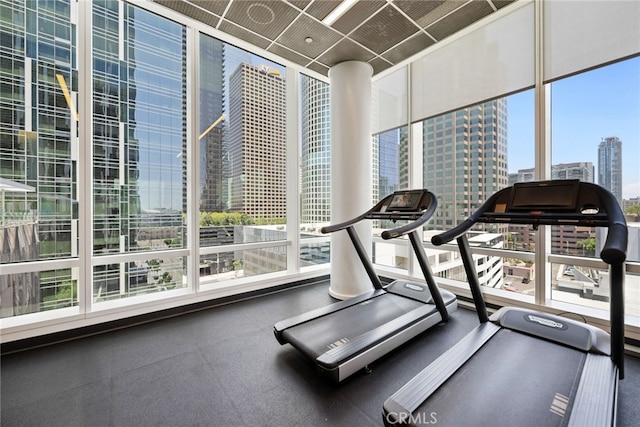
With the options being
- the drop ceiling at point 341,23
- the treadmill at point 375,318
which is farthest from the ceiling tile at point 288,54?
the treadmill at point 375,318

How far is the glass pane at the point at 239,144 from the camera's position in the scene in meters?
3.82

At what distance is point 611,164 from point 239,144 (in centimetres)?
445

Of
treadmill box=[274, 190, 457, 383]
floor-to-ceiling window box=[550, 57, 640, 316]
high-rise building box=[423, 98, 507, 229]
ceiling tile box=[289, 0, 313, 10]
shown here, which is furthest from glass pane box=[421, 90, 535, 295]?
ceiling tile box=[289, 0, 313, 10]

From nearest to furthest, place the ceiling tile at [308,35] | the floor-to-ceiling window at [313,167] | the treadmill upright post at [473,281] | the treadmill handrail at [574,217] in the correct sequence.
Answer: the treadmill handrail at [574,217], the treadmill upright post at [473,281], the ceiling tile at [308,35], the floor-to-ceiling window at [313,167]

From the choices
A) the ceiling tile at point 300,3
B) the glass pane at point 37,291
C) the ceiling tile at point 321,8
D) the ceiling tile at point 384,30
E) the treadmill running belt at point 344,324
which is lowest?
the treadmill running belt at point 344,324

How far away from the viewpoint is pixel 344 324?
8.79ft

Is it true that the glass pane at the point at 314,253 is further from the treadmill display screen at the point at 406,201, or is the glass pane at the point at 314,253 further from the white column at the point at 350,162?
the treadmill display screen at the point at 406,201

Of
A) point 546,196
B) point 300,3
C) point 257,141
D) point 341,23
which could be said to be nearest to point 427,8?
point 341,23

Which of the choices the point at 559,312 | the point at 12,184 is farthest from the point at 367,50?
the point at 12,184

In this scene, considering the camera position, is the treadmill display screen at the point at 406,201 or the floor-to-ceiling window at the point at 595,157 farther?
the treadmill display screen at the point at 406,201

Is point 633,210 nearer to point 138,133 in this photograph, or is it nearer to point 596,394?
point 596,394

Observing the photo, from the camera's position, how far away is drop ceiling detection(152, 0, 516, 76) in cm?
301

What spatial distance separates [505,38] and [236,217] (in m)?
4.27

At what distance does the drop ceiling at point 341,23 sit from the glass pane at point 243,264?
3.06 m
